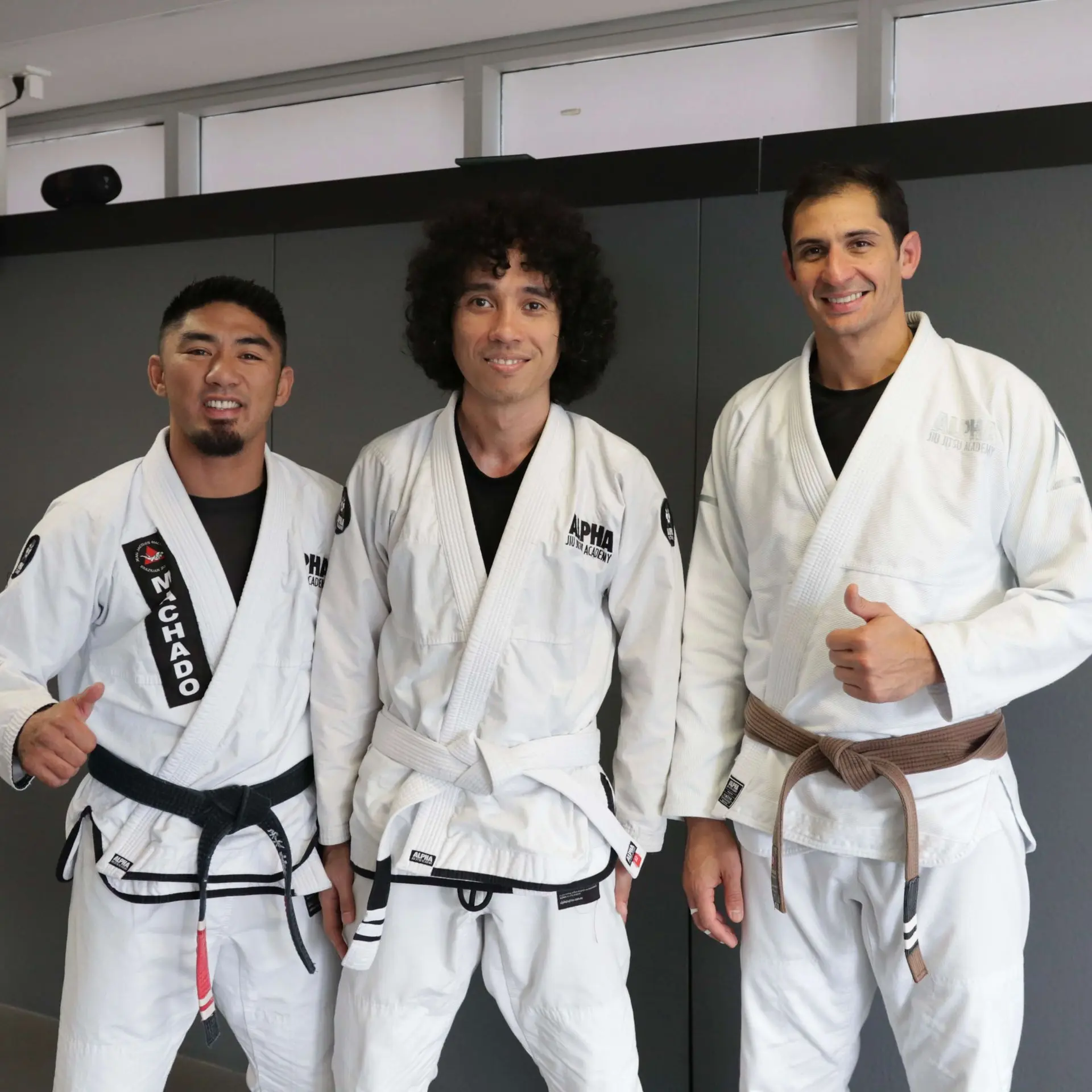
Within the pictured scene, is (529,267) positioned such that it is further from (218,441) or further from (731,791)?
(731,791)

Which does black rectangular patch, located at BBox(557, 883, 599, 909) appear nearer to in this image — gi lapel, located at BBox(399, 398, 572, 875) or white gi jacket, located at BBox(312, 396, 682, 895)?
white gi jacket, located at BBox(312, 396, 682, 895)

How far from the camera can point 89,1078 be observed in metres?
1.72

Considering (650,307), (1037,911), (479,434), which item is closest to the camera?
(479,434)

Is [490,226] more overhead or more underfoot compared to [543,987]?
more overhead

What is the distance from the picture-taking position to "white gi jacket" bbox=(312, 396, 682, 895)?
1.66 metres

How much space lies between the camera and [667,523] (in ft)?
→ 5.90

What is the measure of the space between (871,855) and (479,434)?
86 cm

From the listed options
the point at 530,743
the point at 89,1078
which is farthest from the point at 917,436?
the point at 89,1078

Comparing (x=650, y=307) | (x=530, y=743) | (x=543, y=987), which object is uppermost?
(x=650, y=307)

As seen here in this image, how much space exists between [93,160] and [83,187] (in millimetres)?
974

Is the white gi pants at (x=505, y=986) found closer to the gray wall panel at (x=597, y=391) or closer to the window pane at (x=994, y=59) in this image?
the gray wall panel at (x=597, y=391)

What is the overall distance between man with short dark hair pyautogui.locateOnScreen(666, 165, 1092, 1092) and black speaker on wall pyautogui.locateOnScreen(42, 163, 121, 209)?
1786 mm

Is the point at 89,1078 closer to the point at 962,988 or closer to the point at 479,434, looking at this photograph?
the point at 479,434

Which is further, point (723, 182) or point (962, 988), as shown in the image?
point (723, 182)
